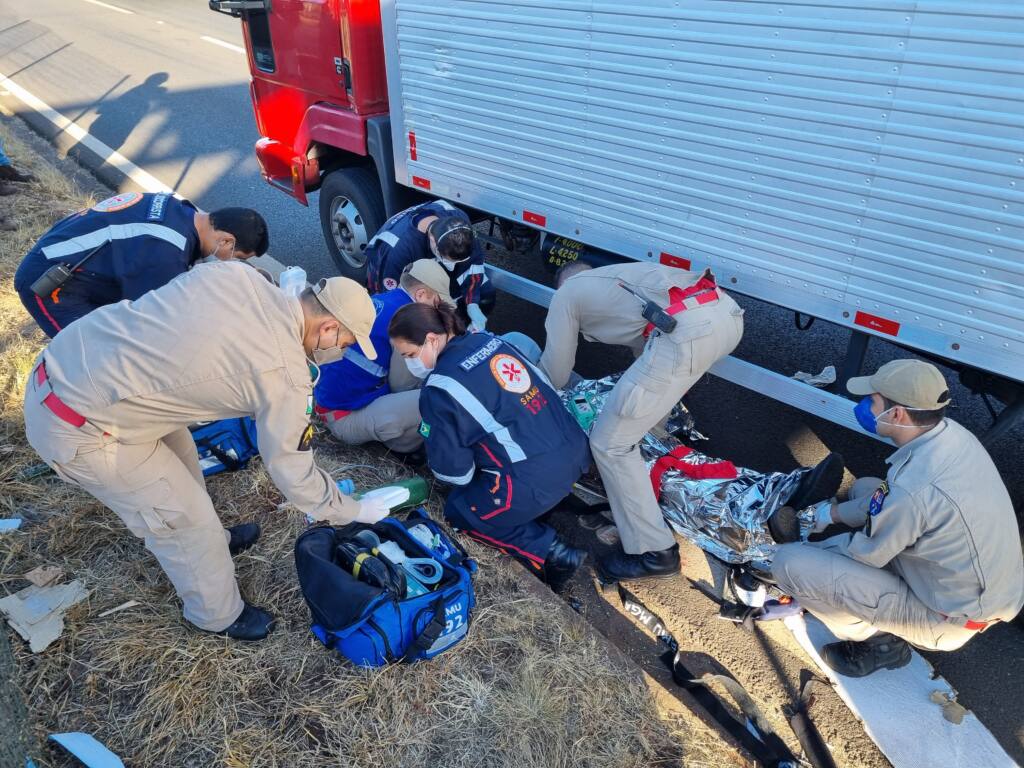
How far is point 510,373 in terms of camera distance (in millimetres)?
3186

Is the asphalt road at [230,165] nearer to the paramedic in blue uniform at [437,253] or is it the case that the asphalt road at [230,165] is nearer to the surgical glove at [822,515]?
the surgical glove at [822,515]

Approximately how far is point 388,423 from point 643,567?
152cm

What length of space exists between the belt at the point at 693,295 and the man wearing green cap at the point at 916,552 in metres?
0.77

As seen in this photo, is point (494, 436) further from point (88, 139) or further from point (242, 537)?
point (88, 139)

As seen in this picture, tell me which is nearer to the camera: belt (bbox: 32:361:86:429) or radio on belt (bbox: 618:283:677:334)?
belt (bbox: 32:361:86:429)

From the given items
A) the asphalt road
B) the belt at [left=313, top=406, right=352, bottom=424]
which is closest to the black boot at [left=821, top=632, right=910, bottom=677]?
the asphalt road

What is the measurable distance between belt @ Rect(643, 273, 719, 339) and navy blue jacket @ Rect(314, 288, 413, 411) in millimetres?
1452

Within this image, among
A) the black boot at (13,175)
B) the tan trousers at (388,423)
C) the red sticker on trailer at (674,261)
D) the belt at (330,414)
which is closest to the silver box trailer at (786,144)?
the red sticker on trailer at (674,261)

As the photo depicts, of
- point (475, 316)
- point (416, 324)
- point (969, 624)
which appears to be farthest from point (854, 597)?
point (475, 316)

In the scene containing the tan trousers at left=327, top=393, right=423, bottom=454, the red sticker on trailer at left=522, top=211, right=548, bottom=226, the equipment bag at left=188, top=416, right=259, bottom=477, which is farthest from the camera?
Result: the red sticker on trailer at left=522, top=211, right=548, bottom=226

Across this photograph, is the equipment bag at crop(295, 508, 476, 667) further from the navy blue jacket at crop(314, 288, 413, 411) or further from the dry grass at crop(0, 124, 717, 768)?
the navy blue jacket at crop(314, 288, 413, 411)

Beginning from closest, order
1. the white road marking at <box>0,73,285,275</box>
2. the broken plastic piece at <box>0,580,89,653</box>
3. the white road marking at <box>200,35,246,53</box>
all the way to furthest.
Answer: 1. the broken plastic piece at <box>0,580,89,653</box>
2. the white road marking at <box>0,73,285,275</box>
3. the white road marking at <box>200,35,246,53</box>

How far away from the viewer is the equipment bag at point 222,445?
366 cm

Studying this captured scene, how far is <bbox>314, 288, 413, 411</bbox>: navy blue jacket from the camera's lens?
387cm
